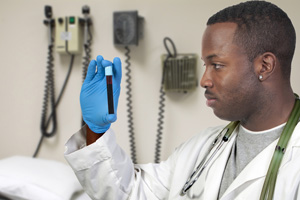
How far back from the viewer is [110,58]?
160cm

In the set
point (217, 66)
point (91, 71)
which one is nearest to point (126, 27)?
point (91, 71)

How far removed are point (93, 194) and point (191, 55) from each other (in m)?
0.76

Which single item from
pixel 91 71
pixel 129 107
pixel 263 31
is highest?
pixel 263 31

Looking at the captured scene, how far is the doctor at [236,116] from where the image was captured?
0.84 metres

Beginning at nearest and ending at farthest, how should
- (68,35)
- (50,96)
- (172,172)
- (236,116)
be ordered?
(236,116) → (172,172) → (68,35) → (50,96)

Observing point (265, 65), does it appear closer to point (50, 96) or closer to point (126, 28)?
point (126, 28)

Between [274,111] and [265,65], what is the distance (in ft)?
0.44

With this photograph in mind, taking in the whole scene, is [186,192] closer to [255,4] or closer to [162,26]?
[255,4]

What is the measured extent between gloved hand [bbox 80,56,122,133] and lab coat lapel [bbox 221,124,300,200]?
40 cm

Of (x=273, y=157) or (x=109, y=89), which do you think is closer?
(x=273, y=157)

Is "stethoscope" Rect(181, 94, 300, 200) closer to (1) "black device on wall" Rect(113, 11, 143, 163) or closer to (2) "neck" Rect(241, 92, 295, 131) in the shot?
(2) "neck" Rect(241, 92, 295, 131)

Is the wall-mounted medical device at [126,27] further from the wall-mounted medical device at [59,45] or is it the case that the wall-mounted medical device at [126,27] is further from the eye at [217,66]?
the eye at [217,66]

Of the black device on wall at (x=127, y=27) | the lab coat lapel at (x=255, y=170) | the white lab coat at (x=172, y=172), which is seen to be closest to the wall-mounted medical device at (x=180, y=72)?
the black device on wall at (x=127, y=27)

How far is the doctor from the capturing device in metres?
0.84
